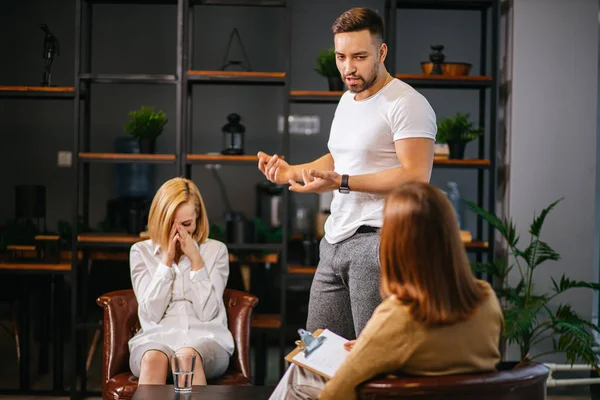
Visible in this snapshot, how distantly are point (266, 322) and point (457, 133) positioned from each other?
1465 millimetres

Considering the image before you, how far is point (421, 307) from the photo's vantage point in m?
1.50

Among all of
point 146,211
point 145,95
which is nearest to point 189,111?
point 146,211

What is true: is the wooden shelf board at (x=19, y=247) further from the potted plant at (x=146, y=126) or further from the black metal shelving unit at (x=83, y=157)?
the potted plant at (x=146, y=126)

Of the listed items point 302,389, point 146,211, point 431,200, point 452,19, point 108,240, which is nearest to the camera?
point 431,200

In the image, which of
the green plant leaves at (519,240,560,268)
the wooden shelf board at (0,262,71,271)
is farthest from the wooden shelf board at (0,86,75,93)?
the green plant leaves at (519,240,560,268)

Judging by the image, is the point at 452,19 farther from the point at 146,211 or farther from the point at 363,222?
the point at 363,222

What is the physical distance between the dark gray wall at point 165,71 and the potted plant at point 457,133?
94cm

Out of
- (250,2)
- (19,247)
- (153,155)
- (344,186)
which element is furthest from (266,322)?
(344,186)

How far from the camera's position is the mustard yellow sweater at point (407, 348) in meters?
1.51

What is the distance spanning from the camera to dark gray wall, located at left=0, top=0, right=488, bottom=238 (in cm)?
505

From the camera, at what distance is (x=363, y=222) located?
7.18 feet

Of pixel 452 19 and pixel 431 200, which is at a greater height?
pixel 452 19

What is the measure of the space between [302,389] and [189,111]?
277 cm

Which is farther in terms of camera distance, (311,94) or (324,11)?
(324,11)
